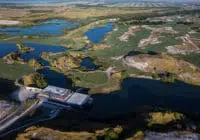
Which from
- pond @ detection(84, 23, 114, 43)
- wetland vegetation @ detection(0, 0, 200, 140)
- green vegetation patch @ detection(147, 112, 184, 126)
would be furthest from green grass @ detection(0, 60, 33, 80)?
pond @ detection(84, 23, 114, 43)

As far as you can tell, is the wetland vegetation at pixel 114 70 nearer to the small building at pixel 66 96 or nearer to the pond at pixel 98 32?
the pond at pixel 98 32

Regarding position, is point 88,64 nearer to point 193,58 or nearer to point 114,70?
point 114,70

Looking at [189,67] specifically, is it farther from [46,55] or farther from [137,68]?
[46,55]

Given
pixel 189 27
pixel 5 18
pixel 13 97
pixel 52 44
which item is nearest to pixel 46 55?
pixel 52 44

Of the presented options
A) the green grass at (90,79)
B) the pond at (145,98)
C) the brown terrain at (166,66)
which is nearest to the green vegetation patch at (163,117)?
the pond at (145,98)

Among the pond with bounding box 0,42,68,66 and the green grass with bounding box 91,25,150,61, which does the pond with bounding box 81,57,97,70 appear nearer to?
the green grass with bounding box 91,25,150,61

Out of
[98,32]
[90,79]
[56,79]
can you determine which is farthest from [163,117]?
[98,32]
